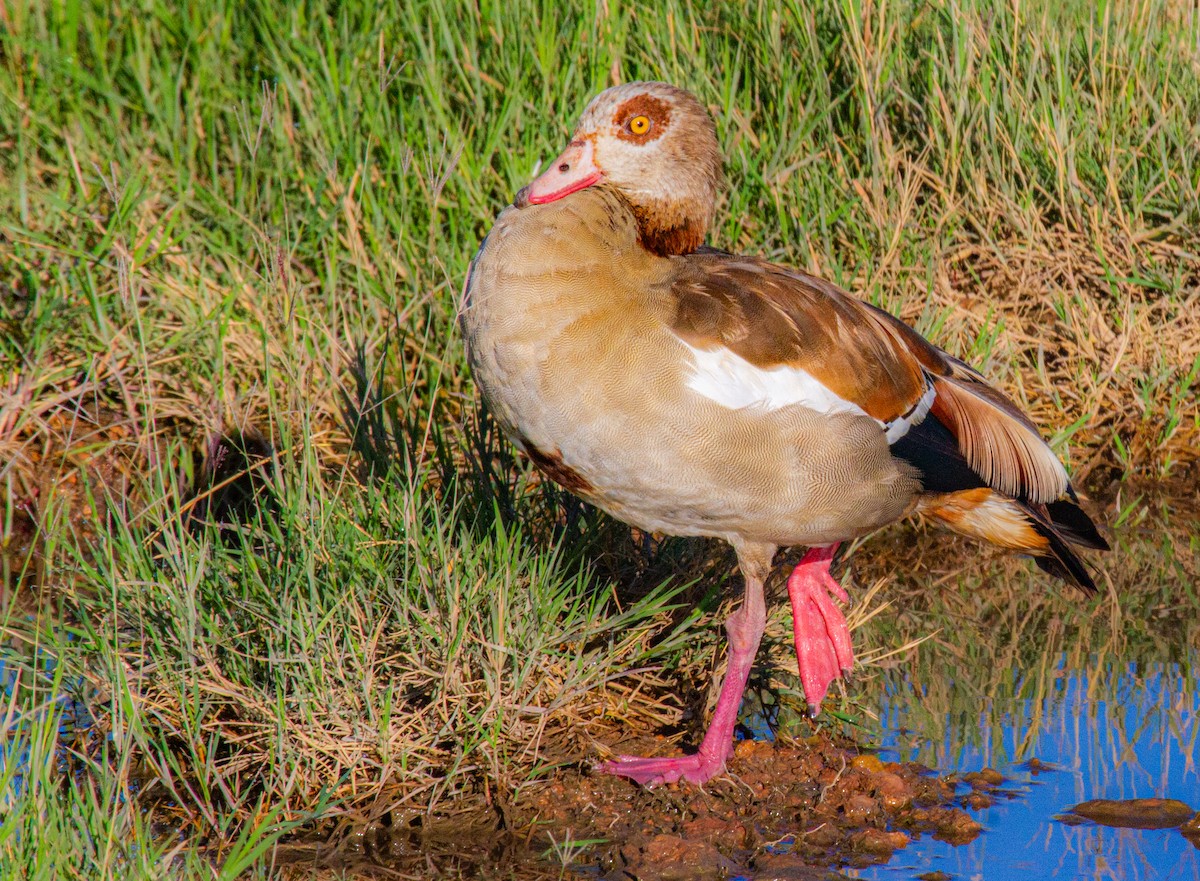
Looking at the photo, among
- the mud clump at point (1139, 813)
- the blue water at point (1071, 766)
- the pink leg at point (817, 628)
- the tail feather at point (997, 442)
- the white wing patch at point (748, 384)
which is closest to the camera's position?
the blue water at point (1071, 766)

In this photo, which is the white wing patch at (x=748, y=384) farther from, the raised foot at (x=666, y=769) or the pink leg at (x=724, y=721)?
the raised foot at (x=666, y=769)

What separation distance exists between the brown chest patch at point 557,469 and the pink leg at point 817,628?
0.74 meters

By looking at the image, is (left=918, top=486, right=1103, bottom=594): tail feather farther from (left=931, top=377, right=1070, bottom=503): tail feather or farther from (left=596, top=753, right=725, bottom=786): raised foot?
(left=596, top=753, right=725, bottom=786): raised foot

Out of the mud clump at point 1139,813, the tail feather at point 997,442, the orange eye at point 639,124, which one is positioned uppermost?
the orange eye at point 639,124

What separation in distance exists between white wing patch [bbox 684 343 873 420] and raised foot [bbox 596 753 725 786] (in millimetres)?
875

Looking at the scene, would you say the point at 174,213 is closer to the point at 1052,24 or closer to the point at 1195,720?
the point at 1052,24

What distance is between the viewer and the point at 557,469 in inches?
142

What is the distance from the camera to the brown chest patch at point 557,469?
358 centimetres

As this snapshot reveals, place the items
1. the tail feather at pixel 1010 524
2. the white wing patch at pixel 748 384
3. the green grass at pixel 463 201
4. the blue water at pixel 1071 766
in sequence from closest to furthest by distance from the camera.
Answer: the blue water at pixel 1071 766
the white wing patch at pixel 748 384
the tail feather at pixel 1010 524
the green grass at pixel 463 201

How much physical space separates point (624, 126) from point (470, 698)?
4.88 feet

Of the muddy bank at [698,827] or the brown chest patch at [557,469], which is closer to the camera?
the muddy bank at [698,827]

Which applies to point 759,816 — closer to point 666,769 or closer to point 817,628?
point 666,769

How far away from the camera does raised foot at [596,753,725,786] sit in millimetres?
3586

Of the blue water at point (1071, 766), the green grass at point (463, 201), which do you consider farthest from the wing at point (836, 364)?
the green grass at point (463, 201)
